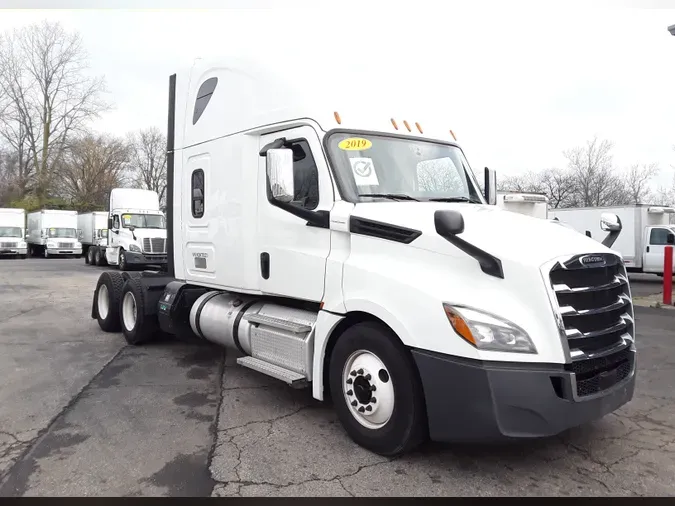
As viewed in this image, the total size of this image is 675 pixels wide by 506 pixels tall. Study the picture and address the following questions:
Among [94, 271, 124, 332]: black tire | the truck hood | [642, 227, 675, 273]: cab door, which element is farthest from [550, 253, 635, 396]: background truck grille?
[642, 227, 675, 273]: cab door

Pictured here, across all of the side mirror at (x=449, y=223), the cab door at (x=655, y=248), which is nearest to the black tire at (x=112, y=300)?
the side mirror at (x=449, y=223)

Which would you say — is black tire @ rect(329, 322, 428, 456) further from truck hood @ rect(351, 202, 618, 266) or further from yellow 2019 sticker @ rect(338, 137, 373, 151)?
yellow 2019 sticker @ rect(338, 137, 373, 151)

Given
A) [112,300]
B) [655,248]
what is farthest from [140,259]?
[655,248]

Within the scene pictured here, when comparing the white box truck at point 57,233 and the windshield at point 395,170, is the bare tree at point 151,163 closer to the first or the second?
the white box truck at point 57,233

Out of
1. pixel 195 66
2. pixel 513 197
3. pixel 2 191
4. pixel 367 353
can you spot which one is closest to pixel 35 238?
pixel 2 191

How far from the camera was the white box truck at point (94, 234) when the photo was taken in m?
26.3

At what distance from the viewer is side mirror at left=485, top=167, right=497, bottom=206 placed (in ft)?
17.6

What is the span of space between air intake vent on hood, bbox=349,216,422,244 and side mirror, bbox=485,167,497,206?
1.88m

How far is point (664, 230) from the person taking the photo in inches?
739

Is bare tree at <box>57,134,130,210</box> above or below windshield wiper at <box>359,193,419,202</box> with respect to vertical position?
above

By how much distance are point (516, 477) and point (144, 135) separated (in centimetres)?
6948

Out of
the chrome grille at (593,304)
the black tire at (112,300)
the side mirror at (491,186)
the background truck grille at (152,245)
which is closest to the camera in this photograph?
the chrome grille at (593,304)

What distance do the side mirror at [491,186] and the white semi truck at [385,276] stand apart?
0.05 feet

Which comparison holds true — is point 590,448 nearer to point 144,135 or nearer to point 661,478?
point 661,478
